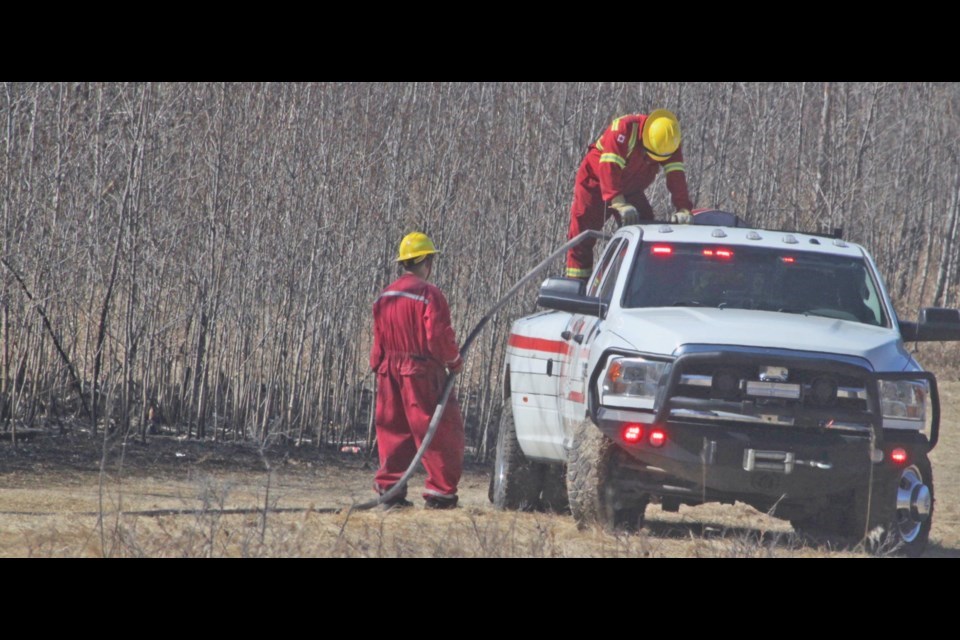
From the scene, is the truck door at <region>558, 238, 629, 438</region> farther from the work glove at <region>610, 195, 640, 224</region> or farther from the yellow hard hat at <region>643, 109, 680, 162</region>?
the yellow hard hat at <region>643, 109, 680, 162</region>

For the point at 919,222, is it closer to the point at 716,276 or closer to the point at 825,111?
the point at 825,111

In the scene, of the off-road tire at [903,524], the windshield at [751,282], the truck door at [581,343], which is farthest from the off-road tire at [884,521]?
the truck door at [581,343]

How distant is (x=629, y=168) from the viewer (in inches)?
399

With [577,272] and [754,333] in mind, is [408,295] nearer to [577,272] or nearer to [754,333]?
[577,272]

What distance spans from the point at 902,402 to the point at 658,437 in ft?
4.41

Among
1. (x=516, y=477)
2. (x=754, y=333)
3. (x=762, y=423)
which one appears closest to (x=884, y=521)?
(x=762, y=423)

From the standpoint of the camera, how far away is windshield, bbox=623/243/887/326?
26.0ft

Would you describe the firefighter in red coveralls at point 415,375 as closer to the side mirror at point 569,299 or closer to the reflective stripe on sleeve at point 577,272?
the side mirror at point 569,299

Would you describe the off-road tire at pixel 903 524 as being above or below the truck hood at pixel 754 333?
below

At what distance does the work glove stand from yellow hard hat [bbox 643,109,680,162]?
46 centimetres

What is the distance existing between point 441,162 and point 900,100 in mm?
15463

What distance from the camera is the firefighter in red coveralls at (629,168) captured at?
980cm

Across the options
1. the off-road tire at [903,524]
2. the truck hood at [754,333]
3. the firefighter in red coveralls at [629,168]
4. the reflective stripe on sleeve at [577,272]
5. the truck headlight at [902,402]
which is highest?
the firefighter in red coveralls at [629,168]

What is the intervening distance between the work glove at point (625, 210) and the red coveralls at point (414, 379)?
1.46 m
